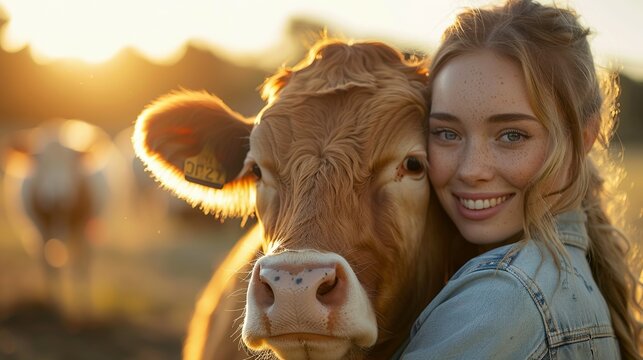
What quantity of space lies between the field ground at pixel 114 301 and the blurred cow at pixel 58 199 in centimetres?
37

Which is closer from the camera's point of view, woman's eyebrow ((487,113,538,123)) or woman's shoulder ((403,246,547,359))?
woman's shoulder ((403,246,547,359))

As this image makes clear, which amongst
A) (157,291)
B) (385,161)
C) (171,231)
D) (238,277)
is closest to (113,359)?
(157,291)

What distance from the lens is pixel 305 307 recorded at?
2.31 meters

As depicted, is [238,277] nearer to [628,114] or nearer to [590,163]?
[590,163]

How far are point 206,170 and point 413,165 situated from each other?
112 centimetres

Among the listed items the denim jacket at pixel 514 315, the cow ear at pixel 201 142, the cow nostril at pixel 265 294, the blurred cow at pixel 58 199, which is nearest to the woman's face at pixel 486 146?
the denim jacket at pixel 514 315

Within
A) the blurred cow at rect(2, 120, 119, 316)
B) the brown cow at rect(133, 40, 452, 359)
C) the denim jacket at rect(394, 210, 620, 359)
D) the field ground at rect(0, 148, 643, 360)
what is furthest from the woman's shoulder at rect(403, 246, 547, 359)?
the blurred cow at rect(2, 120, 119, 316)

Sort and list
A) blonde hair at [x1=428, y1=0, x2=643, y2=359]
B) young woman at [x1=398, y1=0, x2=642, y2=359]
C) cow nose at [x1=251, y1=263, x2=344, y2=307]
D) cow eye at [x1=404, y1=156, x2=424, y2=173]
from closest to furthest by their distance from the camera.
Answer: cow nose at [x1=251, y1=263, x2=344, y2=307] < young woman at [x1=398, y1=0, x2=642, y2=359] < blonde hair at [x1=428, y1=0, x2=643, y2=359] < cow eye at [x1=404, y1=156, x2=424, y2=173]

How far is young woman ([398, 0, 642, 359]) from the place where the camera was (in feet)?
8.21

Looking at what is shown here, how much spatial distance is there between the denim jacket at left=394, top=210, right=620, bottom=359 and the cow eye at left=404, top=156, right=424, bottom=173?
56 cm

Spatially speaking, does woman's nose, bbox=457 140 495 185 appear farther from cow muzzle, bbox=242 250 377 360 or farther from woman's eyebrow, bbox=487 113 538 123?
cow muzzle, bbox=242 250 377 360

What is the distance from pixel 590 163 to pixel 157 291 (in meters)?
8.82

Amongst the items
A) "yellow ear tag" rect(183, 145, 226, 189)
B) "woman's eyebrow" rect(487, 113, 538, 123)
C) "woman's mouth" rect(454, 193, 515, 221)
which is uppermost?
"woman's eyebrow" rect(487, 113, 538, 123)

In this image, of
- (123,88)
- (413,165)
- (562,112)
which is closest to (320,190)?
(413,165)
